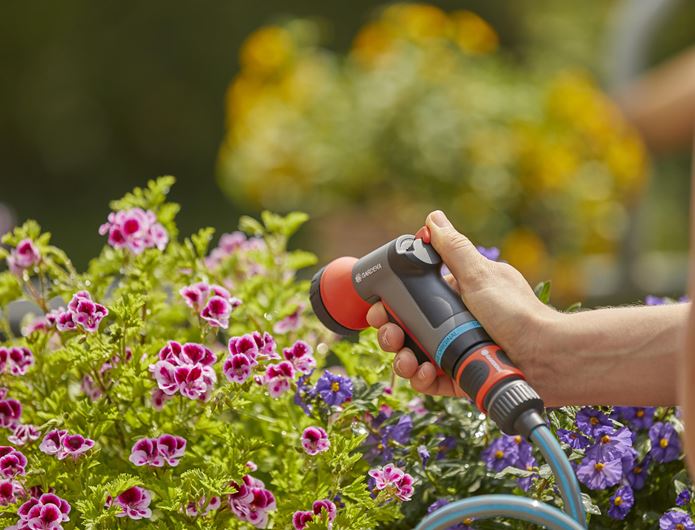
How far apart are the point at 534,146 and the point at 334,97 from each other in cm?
78

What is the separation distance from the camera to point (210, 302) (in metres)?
1.37

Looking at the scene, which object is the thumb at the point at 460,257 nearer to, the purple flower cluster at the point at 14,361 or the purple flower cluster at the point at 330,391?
the purple flower cluster at the point at 330,391

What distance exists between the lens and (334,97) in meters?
4.05

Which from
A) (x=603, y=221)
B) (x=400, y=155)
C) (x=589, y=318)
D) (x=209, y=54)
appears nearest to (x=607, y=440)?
(x=589, y=318)

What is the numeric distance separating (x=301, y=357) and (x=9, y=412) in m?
0.38

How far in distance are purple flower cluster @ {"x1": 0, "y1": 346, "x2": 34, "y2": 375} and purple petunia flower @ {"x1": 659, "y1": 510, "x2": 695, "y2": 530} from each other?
823mm

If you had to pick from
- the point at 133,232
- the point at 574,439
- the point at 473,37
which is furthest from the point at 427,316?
the point at 473,37

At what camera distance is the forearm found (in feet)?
3.95

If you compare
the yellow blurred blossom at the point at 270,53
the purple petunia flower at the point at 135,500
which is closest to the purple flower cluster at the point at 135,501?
the purple petunia flower at the point at 135,500

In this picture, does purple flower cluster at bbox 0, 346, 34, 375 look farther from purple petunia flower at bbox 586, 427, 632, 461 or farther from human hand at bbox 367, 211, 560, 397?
purple petunia flower at bbox 586, 427, 632, 461

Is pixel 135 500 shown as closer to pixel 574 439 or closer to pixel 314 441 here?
pixel 314 441

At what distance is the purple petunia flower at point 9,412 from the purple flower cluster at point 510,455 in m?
0.61

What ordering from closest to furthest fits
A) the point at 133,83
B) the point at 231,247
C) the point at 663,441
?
the point at 663,441, the point at 231,247, the point at 133,83

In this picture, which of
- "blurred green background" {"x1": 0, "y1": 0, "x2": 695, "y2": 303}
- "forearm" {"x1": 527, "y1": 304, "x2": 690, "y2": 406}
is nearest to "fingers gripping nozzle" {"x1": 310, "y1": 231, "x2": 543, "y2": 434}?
"forearm" {"x1": 527, "y1": 304, "x2": 690, "y2": 406}
